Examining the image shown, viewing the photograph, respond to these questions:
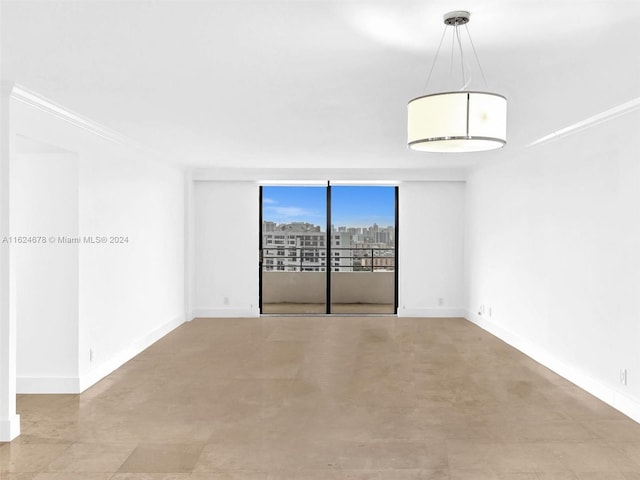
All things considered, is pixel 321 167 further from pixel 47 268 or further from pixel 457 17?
pixel 457 17

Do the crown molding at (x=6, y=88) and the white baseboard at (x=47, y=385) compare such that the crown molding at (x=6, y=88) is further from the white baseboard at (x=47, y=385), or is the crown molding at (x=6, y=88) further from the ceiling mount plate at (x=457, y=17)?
the ceiling mount plate at (x=457, y=17)

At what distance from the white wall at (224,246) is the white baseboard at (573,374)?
4.05 m

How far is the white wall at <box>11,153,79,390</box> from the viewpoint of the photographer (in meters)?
4.86

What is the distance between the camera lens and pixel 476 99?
8.55 ft

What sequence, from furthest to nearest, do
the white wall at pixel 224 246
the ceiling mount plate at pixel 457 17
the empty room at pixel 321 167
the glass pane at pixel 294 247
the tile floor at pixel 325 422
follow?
the glass pane at pixel 294 247, the white wall at pixel 224 246, the tile floor at pixel 325 422, the empty room at pixel 321 167, the ceiling mount plate at pixel 457 17

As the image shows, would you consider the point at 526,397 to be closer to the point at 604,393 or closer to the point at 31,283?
the point at 604,393

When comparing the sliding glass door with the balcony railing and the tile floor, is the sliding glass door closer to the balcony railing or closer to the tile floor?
the balcony railing

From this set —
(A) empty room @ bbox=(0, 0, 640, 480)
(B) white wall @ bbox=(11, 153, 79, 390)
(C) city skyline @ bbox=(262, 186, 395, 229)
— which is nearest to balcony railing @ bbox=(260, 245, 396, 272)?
(C) city skyline @ bbox=(262, 186, 395, 229)

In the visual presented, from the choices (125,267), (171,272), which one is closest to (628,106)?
(125,267)

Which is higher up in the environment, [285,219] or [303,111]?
[303,111]

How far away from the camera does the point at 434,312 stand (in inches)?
368

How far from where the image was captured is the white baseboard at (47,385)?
4.88 meters

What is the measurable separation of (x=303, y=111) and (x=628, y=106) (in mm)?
2584

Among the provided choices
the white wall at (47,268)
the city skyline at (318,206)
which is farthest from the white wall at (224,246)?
the white wall at (47,268)
